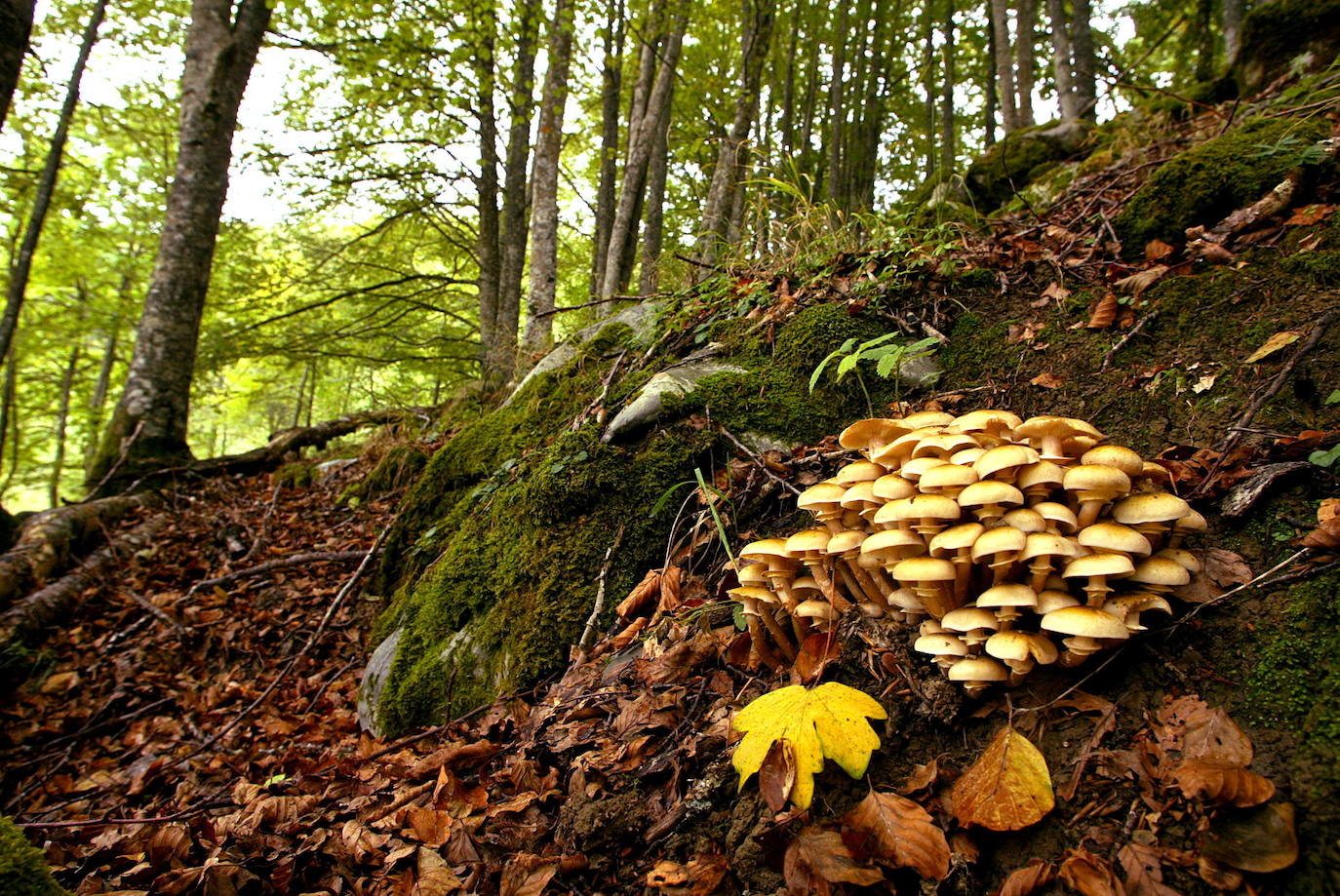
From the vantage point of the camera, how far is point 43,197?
6844mm

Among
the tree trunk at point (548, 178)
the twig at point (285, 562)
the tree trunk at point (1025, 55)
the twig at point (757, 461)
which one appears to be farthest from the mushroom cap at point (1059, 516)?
the tree trunk at point (1025, 55)

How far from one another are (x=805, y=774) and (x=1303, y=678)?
1.13 metres

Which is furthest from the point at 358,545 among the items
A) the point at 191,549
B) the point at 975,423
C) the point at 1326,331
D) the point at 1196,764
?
the point at 1326,331

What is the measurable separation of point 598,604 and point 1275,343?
280 centimetres

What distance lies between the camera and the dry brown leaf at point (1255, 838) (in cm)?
111

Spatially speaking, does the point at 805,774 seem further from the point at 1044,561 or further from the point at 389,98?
the point at 389,98

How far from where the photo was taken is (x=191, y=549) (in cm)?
524

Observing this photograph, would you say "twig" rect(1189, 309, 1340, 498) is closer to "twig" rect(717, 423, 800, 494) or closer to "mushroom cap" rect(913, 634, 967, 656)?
"mushroom cap" rect(913, 634, 967, 656)

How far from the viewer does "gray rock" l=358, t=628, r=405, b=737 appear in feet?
10.4

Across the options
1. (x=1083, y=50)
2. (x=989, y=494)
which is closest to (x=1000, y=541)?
(x=989, y=494)

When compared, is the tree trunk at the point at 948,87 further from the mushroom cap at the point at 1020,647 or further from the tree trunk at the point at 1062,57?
the mushroom cap at the point at 1020,647

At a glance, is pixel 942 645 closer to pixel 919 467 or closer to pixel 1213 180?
pixel 919 467

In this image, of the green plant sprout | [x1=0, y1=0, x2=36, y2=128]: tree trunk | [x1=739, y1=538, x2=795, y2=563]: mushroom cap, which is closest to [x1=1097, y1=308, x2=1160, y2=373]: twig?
the green plant sprout

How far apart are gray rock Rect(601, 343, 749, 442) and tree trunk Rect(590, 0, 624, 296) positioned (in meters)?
6.07
